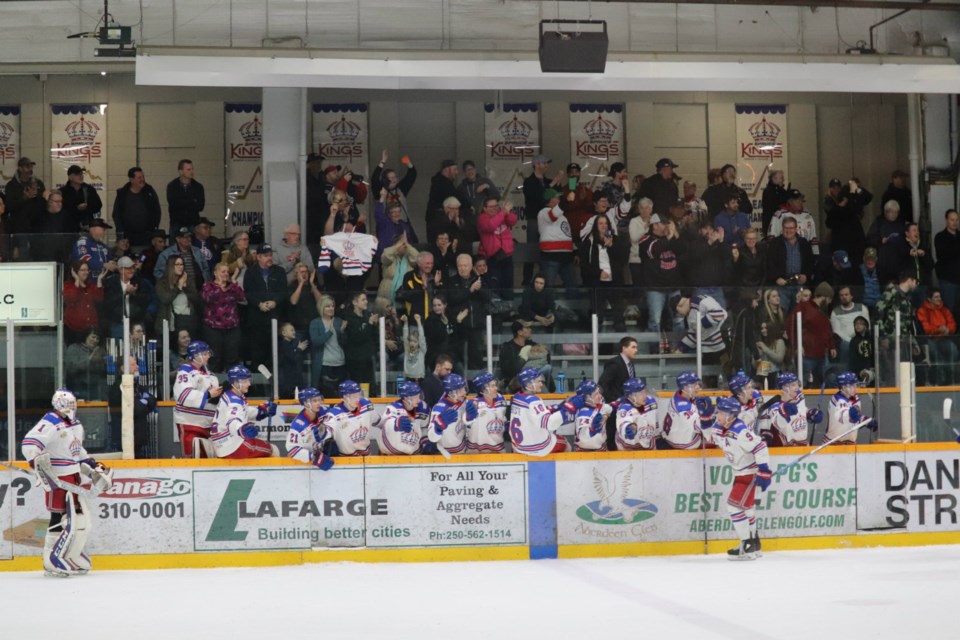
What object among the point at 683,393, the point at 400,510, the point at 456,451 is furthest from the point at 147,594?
the point at 683,393

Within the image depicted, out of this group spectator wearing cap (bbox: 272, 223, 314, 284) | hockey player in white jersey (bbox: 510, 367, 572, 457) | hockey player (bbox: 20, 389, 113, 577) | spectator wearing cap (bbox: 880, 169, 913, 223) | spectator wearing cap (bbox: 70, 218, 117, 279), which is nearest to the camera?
hockey player (bbox: 20, 389, 113, 577)

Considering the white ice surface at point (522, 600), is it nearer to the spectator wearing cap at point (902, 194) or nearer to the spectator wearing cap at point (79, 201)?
the spectator wearing cap at point (79, 201)

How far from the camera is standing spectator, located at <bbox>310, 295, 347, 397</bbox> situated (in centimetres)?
1303

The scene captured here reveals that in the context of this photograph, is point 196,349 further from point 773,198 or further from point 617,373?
point 773,198

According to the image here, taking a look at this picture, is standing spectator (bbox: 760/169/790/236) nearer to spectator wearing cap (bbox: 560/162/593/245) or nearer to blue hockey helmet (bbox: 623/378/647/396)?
spectator wearing cap (bbox: 560/162/593/245)

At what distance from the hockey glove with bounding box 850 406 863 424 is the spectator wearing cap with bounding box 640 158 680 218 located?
16.3 ft

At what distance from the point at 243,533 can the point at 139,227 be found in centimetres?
620

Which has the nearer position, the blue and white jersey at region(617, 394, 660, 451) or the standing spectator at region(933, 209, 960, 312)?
the blue and white jersey at region(617, 394, 660, 451)

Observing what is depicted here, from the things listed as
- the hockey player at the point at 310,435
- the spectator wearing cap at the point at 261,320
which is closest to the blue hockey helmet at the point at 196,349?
the spectator wearing cap at the point at 261,320

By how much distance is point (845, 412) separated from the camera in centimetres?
1177

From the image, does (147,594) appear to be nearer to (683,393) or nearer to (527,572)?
(527,572)

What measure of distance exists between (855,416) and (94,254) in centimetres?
710

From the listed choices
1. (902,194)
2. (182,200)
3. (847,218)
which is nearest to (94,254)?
(182,200)

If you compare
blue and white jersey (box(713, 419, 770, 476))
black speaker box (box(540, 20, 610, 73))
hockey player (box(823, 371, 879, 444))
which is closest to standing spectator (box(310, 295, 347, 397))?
black speaker box (box(540, 20, 610, 73))
